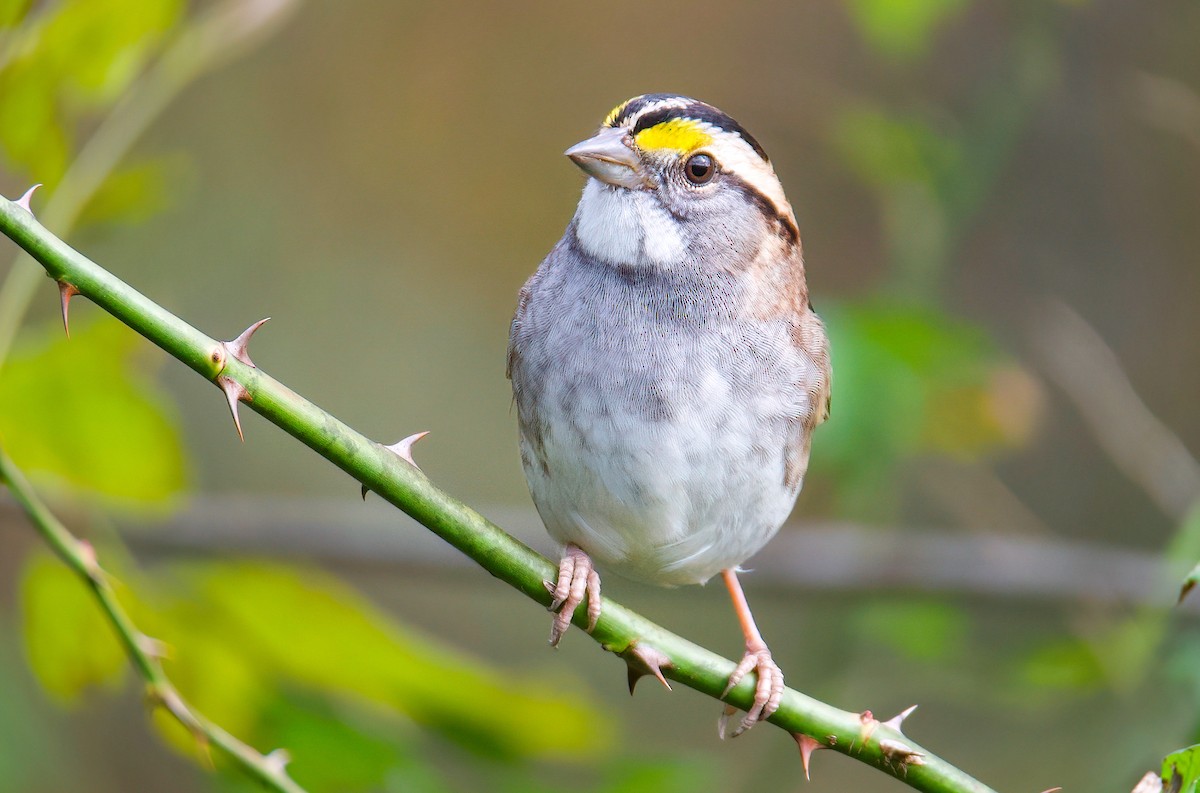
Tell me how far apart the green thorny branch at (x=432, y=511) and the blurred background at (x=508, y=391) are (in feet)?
2.05

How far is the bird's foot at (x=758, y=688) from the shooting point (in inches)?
85.5

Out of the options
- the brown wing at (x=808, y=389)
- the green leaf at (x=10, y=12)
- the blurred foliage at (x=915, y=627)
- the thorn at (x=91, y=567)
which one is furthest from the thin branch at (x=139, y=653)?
the blurred foliage at (x=915, y=627)

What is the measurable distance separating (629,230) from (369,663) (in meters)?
1.06

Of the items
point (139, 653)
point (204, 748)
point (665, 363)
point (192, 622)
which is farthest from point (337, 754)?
point (665, 363)

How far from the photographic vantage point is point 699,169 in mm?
3004

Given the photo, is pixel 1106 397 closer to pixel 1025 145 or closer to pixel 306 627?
pixel 1025 145

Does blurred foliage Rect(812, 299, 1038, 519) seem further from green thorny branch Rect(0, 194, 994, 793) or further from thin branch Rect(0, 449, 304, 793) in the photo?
thin branch Rect(0, 449, 304, 793)

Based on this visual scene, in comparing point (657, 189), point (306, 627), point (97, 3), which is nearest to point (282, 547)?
point (306, 627)

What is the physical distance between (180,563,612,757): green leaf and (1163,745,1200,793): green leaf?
126cm

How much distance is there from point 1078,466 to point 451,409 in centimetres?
311

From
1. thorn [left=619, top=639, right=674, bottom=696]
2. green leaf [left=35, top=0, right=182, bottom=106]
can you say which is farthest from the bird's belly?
green leaf [left=35, top=0, right=182, bottom=106]

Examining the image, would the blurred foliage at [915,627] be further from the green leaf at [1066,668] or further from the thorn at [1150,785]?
the thorn at [1150,785]

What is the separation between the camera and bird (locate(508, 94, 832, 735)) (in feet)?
9.18

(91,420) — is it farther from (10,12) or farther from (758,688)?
(758,688)
